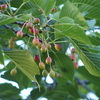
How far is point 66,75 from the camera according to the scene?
4.99ft

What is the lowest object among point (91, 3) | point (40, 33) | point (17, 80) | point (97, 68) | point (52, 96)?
point (52, 96)

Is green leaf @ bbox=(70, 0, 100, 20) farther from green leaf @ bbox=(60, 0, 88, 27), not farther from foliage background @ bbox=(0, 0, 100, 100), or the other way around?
green leaf @ bbox=(60, 0, 88, 27)

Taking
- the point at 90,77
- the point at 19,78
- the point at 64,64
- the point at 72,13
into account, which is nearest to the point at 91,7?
the point at 72,13

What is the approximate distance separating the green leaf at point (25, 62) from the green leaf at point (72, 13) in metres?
0.26

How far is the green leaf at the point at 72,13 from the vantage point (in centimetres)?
106

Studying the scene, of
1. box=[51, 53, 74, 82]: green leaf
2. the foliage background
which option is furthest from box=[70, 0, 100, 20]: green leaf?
box=[51, 53, 74, 82]: green leaf

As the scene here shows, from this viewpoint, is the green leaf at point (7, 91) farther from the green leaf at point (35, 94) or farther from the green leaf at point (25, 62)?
the green leaf at point (25, 62)

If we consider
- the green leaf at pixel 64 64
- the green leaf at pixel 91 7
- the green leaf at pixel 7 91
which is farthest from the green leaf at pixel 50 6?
the green leaf at pixel 7 91

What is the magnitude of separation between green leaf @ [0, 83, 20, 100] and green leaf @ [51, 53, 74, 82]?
0.61 m

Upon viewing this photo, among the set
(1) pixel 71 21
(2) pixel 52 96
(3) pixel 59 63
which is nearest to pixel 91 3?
(1) pixel 71 21

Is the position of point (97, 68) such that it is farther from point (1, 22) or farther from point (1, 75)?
point (1, 75)

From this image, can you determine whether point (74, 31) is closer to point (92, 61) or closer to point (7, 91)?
point (92, 61)

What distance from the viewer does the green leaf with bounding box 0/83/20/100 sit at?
1969mm

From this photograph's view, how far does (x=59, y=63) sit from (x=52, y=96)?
0.56 m
